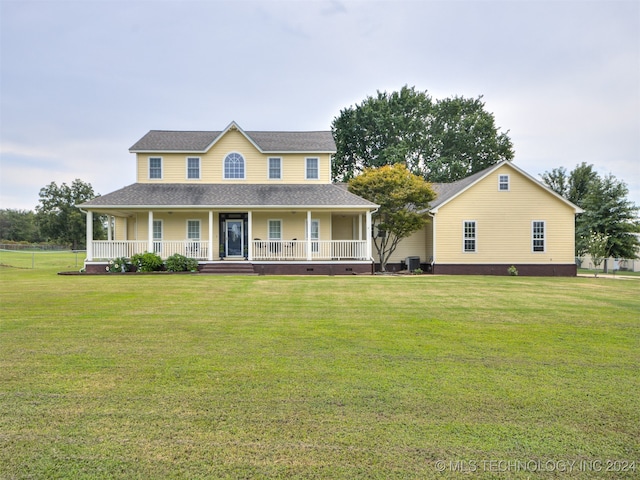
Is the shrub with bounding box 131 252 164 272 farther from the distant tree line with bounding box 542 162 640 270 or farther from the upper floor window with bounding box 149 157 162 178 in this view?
the distant tree line with bounding box 542 162 640 270

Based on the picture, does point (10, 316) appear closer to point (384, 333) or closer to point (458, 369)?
point (384, 333)

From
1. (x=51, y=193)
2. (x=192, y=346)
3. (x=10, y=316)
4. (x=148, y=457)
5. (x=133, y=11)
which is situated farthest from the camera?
(x=51, y=193)

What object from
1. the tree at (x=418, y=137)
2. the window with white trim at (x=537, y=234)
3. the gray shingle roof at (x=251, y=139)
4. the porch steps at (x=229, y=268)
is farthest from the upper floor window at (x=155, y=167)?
the window with white trim at (x=537, y=234)

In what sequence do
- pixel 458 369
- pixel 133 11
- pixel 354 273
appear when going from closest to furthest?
pixel 458 369, pixel 133 11, pixel 354 273

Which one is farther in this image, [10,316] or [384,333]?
[10,316]

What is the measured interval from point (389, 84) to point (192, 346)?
40728 mm

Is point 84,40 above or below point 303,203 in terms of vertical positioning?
above

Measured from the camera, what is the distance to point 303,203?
63.5 feet

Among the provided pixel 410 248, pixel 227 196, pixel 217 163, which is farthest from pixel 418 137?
pixel 227 196

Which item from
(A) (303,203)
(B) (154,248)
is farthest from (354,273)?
(B) (154,248)

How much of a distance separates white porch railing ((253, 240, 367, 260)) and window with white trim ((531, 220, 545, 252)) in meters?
9.83

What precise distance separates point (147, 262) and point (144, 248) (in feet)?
7.20

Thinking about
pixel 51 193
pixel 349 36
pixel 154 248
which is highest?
pixel 349 36

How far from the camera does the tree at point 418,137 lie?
3894 cm
